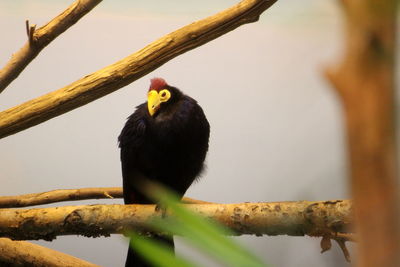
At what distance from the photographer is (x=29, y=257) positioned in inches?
55.2

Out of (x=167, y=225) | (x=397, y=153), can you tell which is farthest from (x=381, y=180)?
(x=167, y=225)

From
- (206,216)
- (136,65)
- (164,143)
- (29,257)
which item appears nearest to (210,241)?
(206,216)

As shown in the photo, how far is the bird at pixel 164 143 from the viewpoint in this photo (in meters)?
1.37

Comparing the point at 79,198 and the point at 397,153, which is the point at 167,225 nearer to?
the point at 397,153

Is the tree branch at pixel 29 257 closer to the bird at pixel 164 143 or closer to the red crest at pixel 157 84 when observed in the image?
the bird at pixel 164 143

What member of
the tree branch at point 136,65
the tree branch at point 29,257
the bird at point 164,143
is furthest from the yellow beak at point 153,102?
the tree branch at point 29,257

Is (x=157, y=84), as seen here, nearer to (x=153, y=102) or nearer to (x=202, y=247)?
(x=153, y=102)

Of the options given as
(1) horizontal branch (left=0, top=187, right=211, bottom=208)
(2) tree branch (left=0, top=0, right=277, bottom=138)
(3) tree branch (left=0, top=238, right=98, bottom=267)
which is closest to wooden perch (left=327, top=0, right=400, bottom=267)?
(2) tree branch (left=0, top=0, right=277, bottom=138)

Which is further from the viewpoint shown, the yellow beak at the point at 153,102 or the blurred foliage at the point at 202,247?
the yellow beak at the point at 153,102

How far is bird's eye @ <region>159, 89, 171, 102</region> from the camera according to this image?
142 centimetres

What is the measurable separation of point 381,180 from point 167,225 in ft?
0.38

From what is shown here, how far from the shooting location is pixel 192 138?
1372mm

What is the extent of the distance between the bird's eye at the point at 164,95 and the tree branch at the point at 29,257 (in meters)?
0.48

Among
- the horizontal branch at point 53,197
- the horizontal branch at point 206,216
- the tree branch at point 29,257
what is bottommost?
the tree branch at point 29,257
